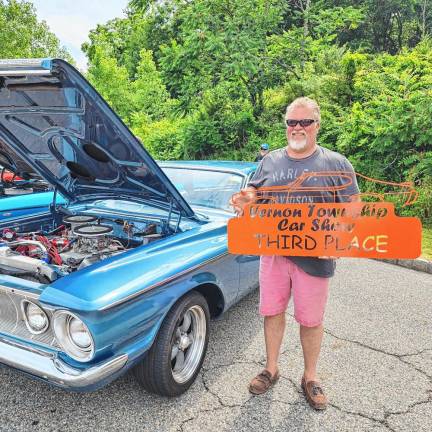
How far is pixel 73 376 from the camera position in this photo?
178cm

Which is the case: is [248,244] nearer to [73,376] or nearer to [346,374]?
[73,376]

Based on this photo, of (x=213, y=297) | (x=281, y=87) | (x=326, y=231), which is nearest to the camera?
(x=326, y=231)

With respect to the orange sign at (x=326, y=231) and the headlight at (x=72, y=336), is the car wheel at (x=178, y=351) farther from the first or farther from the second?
the orange sign at (x=326, y=231)

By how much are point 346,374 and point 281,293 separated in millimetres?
878

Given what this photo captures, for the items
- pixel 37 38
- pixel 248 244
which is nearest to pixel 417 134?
pixel 248 244

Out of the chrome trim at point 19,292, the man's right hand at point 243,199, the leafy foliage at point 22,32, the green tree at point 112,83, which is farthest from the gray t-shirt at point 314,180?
the leafy foliage at point 22,32

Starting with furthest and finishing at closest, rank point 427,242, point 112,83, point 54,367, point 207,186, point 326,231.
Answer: point 112,83 < point 427,242 < point 207,186 < point 326,231 < point 54,367

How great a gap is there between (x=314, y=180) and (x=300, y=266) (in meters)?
0.49

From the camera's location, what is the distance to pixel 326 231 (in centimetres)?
197

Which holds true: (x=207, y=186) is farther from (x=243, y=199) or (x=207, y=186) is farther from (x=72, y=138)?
(x=243, y=199)

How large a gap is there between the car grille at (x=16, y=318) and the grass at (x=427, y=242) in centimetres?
489

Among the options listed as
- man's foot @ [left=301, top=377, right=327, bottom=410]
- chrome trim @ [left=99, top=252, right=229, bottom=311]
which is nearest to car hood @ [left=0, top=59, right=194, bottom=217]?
chrome trim @ [left=99, top=252, right=229, bottom=311]

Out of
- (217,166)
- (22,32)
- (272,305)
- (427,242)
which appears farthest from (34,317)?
(22,32)

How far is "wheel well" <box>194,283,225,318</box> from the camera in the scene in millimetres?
2622
